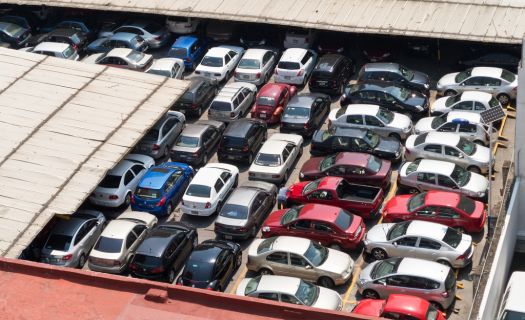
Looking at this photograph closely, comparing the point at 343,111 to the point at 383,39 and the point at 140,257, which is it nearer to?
the point at 383,39

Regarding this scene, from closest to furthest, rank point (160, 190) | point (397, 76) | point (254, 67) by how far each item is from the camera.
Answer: point (160, 190)
point (397, 76)
point (254, 67)

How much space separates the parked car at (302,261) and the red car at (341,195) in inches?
104

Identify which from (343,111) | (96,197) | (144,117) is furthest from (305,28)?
(96,197)

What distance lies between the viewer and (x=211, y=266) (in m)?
31.2

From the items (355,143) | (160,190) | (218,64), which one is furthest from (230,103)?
(160,190)

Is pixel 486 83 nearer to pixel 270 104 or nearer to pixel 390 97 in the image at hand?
pixel 390 97

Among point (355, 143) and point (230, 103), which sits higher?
point (355, 143)

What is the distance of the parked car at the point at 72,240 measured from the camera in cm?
3297

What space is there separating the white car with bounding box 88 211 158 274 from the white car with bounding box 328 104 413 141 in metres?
9.86

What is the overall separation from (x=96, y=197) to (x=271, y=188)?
6.61 metres

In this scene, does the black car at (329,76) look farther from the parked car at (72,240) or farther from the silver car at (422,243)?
the parked car at (72,240)

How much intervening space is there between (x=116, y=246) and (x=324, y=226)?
7.11m

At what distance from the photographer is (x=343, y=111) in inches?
1540

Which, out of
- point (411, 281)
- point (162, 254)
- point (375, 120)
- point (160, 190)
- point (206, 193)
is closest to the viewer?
point (411, 281)
